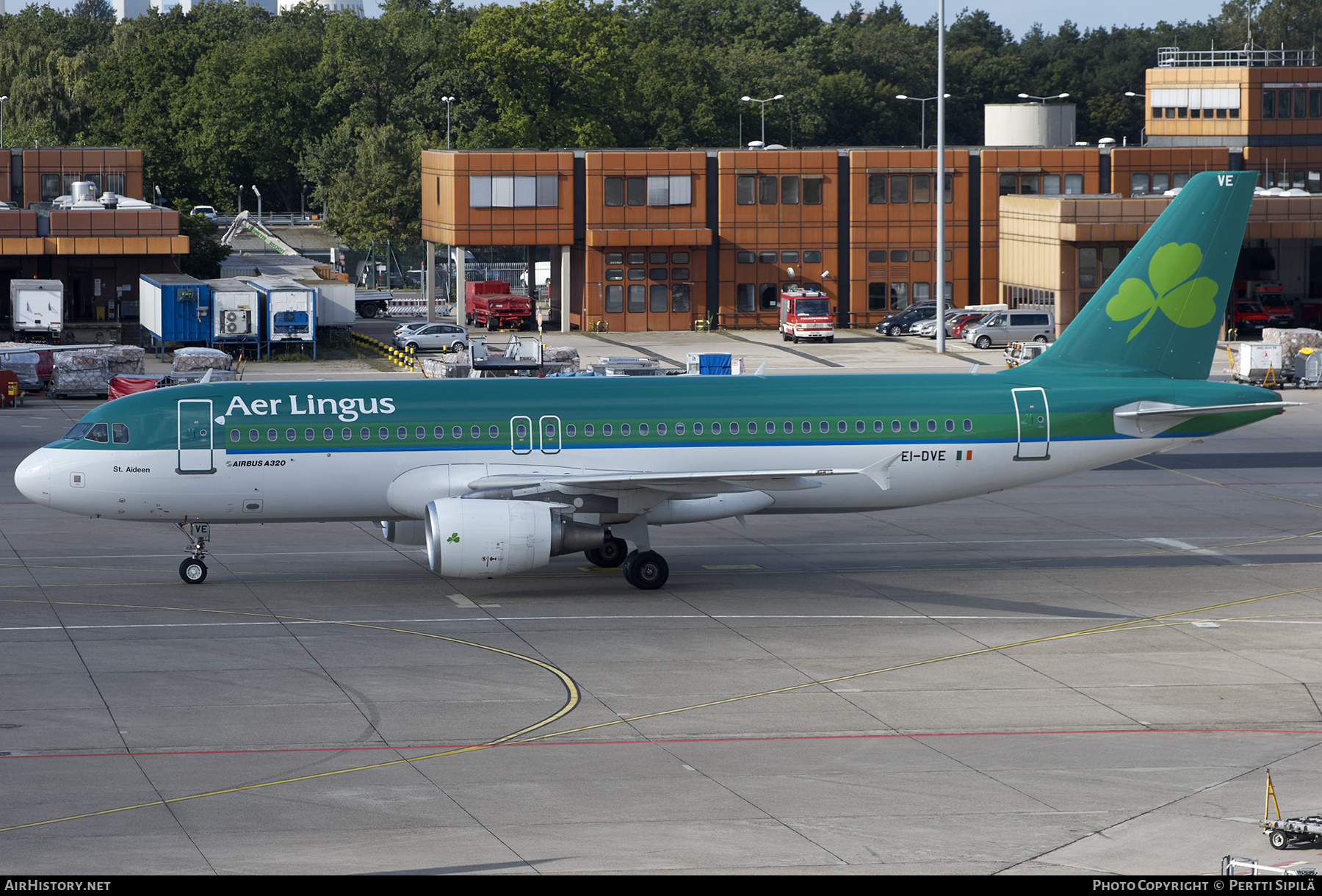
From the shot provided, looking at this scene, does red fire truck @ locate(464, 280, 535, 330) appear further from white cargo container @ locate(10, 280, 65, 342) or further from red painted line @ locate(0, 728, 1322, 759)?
red painted line @ locate(0, 728, 1322, 759)

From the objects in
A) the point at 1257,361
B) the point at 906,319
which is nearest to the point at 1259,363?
the point at 1257,361

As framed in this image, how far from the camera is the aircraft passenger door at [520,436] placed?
3541 cm

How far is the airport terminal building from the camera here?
3989 inches

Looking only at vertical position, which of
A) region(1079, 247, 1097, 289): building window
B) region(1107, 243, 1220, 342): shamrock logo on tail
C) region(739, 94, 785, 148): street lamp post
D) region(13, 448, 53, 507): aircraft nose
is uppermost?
region(739, 94, 785, 148): street lamp post

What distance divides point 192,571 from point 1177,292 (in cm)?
2421

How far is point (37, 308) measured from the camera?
86.9m

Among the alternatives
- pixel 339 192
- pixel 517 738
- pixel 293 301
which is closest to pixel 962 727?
pixel 517 738

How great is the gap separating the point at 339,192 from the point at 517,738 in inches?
4988

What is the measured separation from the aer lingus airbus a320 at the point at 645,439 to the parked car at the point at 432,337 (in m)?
54.7

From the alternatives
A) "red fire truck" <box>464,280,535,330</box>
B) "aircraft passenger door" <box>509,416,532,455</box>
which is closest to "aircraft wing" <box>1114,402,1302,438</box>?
"aircraft passenger door" <box>509,416,532,455</box>

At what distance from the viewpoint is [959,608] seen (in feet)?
113

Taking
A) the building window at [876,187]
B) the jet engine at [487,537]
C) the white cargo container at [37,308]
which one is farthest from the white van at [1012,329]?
the jet engine at [487,537]

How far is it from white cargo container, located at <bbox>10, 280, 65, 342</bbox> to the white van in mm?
52127
